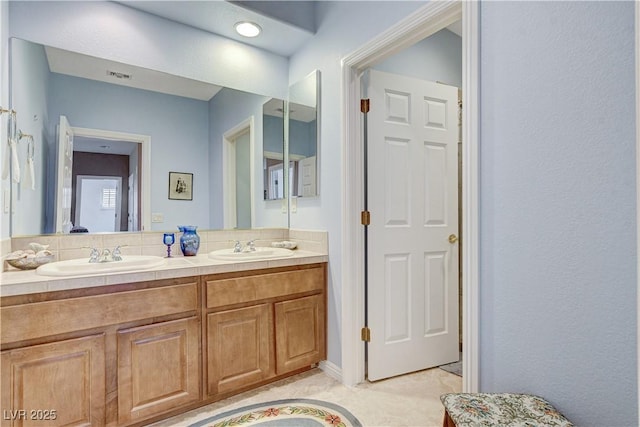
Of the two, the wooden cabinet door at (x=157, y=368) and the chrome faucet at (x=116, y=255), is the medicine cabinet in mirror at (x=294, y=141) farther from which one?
the wooden cabinet door at (x=157, y=368)

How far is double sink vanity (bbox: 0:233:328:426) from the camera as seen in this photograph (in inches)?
57.6

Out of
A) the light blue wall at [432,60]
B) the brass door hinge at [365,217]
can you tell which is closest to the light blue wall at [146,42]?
the light blue wall at [432,60]

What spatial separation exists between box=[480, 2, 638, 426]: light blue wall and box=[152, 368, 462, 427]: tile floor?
0.63m

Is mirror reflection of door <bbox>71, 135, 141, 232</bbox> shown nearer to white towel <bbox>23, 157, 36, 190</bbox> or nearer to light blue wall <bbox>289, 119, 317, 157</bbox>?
white towel <bbox>23, 157, 36, 190</bbox>

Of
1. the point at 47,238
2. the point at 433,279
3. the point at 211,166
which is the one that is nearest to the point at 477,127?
the point at 433,279

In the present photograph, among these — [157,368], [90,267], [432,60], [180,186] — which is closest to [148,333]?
[157,368]

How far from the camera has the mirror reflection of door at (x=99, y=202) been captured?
6.72ft

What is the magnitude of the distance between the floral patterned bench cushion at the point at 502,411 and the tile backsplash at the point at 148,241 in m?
1.38

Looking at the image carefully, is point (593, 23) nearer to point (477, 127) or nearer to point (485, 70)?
point (485, 70)

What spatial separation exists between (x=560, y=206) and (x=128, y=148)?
2.36 m

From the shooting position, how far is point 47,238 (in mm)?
1924

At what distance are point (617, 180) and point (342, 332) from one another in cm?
168

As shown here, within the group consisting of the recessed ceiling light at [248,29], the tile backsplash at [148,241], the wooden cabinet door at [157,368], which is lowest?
the wooden cabinet door at [157,368]

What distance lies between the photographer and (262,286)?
2.12m
